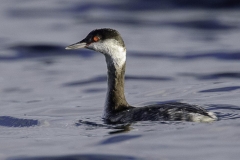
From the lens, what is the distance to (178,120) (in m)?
10.4

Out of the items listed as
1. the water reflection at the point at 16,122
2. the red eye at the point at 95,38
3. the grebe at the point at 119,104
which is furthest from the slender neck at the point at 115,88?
the water reflection at the point at 16,122

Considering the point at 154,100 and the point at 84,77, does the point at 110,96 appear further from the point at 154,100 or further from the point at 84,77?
the point at 84,77

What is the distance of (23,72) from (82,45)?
22.6ft

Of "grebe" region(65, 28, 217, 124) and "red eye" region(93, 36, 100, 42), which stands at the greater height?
"red eye" region(93, 36, 100, 42)

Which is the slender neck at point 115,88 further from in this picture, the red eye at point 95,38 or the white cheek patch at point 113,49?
the red eye at point 95,38

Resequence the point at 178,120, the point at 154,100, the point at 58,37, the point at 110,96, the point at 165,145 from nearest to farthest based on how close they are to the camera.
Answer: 1. the point at 165,145
2. the point at 178,120
3. the point at 110,96
4. the point at 154,100
5. the point at 58,37

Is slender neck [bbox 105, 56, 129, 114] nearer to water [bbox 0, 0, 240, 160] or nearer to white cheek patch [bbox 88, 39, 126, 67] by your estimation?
white cheek patch [bbox 88, 39, 126, 67]

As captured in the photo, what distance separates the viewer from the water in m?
9.71

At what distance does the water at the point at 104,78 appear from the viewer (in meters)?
9.71

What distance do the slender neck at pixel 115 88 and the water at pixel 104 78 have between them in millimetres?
326

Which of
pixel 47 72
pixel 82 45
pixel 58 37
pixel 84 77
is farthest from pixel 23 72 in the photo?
pixel 82 45

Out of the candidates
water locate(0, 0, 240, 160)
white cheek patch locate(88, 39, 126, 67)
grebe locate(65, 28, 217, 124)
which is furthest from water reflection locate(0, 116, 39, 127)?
white cheek patch locate(88, 39, 126, 67)

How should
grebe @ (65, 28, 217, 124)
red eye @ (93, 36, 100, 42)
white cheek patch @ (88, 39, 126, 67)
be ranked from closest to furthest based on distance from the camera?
grebe @ (65, 28, 217, 124), white cheek patch @ (88, 39, 126, 67), red eye @ (93, 36, 100, 42)

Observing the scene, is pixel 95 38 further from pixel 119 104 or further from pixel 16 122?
pixel 16 122
